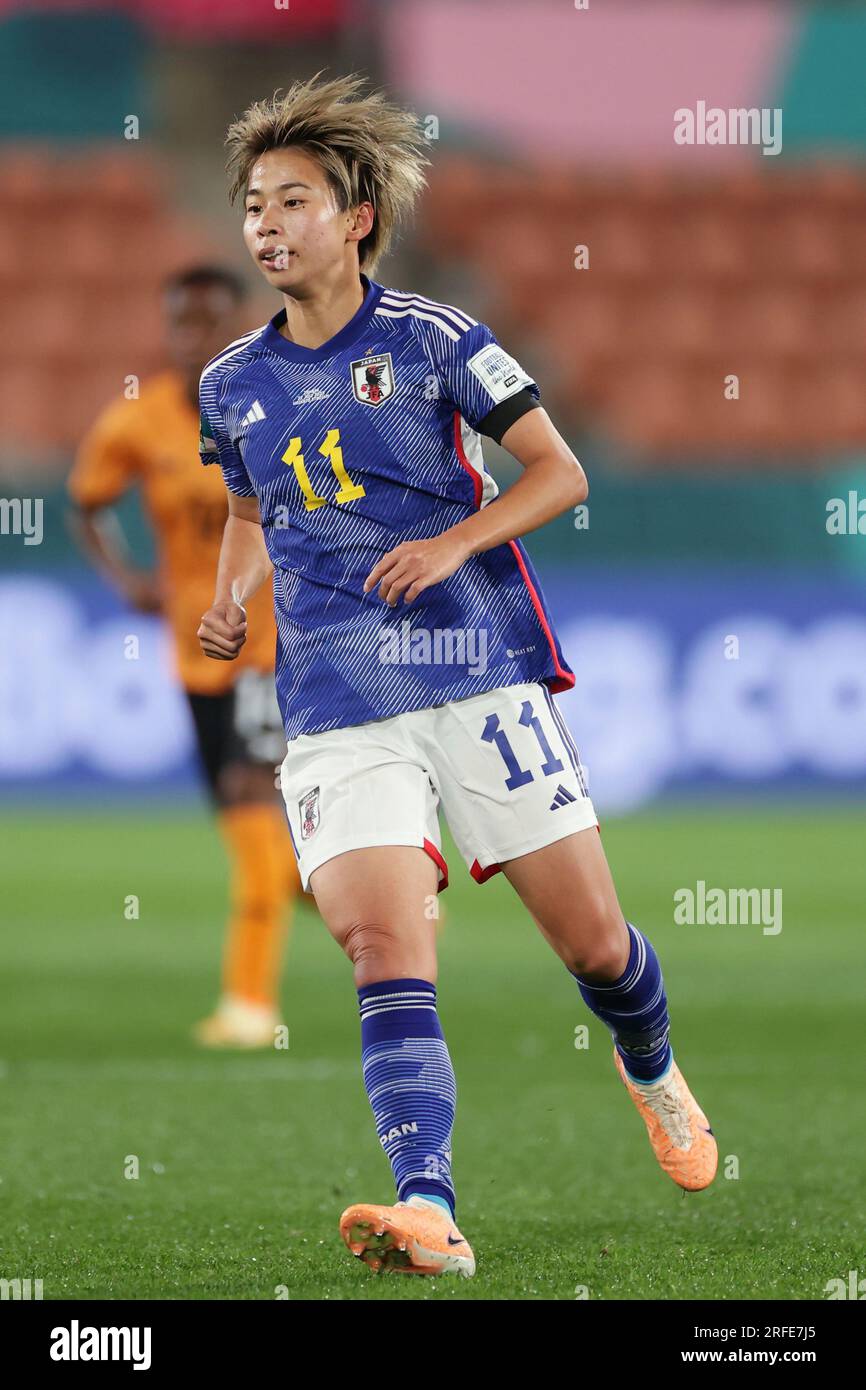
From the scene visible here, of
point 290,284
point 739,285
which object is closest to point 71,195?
point 739,285

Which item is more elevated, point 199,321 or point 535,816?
point 199,321

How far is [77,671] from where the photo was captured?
1173 cm

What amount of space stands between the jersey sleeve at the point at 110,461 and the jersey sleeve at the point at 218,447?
300cm

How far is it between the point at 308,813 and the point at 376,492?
0.56 metres

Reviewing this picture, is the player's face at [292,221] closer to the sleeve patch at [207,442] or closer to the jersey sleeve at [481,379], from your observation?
the jersey sleeve at [481,379]

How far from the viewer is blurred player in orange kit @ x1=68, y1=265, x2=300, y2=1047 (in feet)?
21.0

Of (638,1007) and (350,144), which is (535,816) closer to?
(638,1007)

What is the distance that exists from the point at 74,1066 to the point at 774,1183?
235 centimetres

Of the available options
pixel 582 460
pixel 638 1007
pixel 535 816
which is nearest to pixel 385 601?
pixel 535 816

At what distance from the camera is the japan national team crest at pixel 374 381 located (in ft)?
11.8

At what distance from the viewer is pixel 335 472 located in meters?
3.59

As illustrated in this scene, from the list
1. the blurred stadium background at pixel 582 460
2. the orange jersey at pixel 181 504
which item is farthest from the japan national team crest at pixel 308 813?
the orange jersey at pixel 181 504

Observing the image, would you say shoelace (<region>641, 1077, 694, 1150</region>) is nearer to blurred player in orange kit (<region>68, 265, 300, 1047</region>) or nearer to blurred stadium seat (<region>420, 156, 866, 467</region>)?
blurred player in orange kit (<region>68, 265, 300, 1047</region>)
